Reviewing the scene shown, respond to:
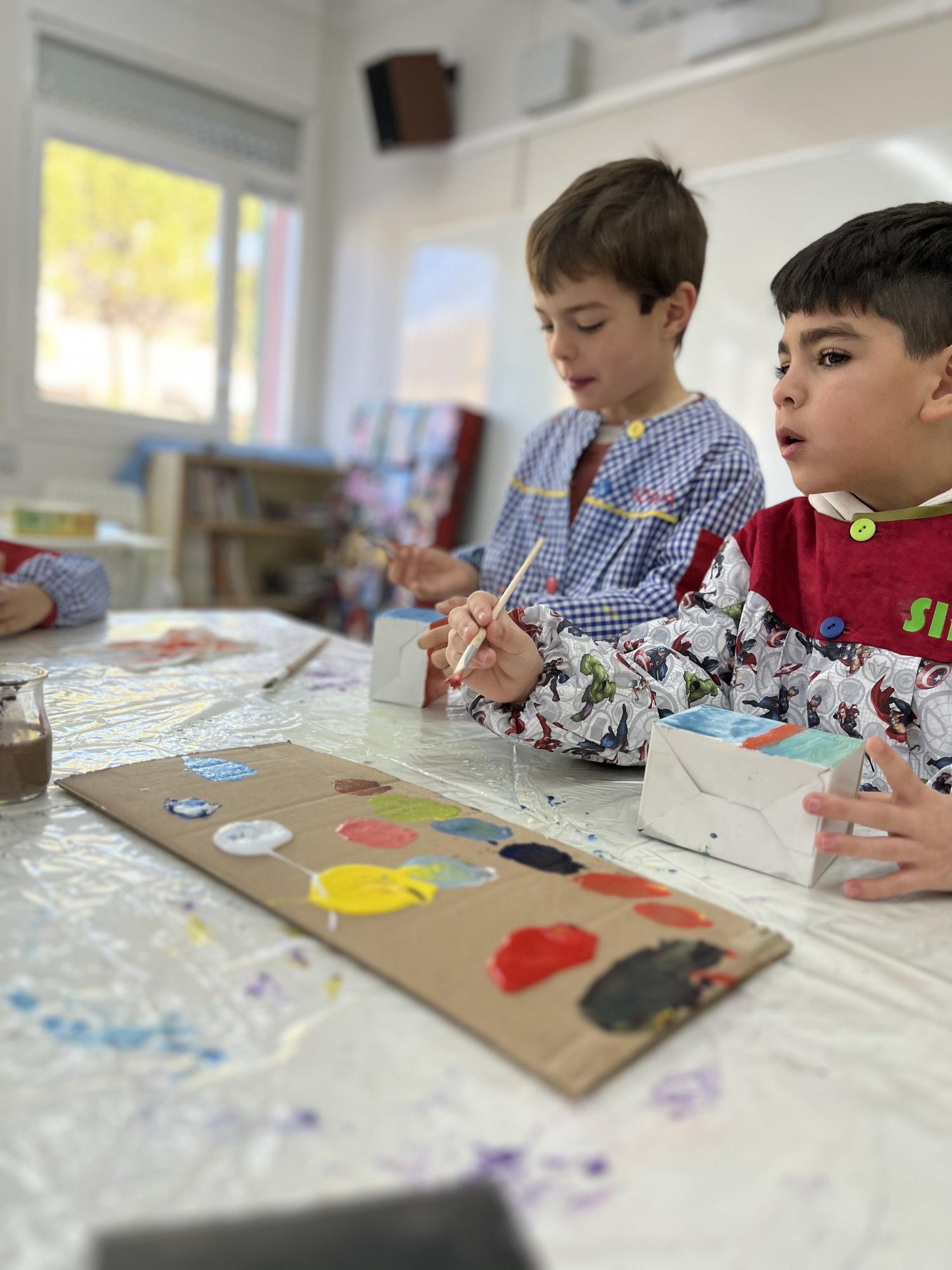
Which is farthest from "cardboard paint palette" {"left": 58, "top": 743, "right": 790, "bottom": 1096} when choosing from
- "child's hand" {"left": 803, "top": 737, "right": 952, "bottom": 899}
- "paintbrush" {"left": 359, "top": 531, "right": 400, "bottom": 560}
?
"paintbrush" {"left": 359, "top": 531, "right": 400, "bottom": 560}

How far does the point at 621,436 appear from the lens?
1321mm

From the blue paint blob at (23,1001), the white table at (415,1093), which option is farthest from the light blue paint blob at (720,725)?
the blue paint blob at (23,1001)

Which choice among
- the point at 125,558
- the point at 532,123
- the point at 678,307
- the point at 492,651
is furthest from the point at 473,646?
the point at 532,123

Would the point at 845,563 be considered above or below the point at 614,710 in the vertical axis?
above

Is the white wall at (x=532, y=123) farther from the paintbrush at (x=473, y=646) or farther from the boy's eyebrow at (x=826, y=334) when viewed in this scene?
the paintbrush at (x=473, y=646)

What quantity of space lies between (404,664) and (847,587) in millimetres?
493

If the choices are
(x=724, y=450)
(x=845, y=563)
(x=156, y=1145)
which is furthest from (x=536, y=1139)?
(x=724, y=450)

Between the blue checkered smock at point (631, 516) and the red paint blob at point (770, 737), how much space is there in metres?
0.38

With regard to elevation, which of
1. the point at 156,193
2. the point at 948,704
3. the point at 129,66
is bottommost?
the point at 948,704

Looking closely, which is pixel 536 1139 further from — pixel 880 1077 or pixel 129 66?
pixel 129 66

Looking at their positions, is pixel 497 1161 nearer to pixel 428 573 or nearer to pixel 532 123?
pixel 428 573

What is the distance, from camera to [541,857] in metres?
0.65

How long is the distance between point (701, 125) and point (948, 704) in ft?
8.64

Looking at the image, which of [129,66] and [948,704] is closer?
[948,704]
